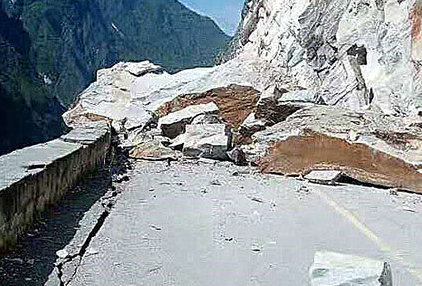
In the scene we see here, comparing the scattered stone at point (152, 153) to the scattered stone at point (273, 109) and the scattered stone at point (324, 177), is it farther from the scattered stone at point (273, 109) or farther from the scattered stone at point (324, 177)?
the scattered stone at point (324, 177)

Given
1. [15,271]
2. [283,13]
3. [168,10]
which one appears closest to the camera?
[15,271]

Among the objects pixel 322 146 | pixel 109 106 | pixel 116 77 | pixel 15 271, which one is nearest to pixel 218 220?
pixel 15 271

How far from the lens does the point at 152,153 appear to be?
47.8 feet

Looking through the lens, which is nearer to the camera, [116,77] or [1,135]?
[116,77]

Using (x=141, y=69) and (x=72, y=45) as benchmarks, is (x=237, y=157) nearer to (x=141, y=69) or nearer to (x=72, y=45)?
(x=141, y=69)

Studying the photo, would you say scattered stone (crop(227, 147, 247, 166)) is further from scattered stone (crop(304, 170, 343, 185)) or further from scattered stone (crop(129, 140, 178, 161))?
scattered stone (crop(304, 170, 343, 185))

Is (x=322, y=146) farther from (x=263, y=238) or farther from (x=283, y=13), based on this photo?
(x=283, y=13)

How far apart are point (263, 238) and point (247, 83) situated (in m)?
14.7

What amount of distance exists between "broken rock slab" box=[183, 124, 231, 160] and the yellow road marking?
4.38 meters

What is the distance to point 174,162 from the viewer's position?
13914 mm

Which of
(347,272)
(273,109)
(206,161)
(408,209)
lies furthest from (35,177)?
(273,109)

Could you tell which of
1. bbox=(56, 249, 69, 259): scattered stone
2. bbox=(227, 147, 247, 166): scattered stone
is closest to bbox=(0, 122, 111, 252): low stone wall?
bbox=(56, 249, 69, 259): scattered stone

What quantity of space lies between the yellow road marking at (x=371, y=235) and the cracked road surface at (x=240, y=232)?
11 millimetres

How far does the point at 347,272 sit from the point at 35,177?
3.27m
